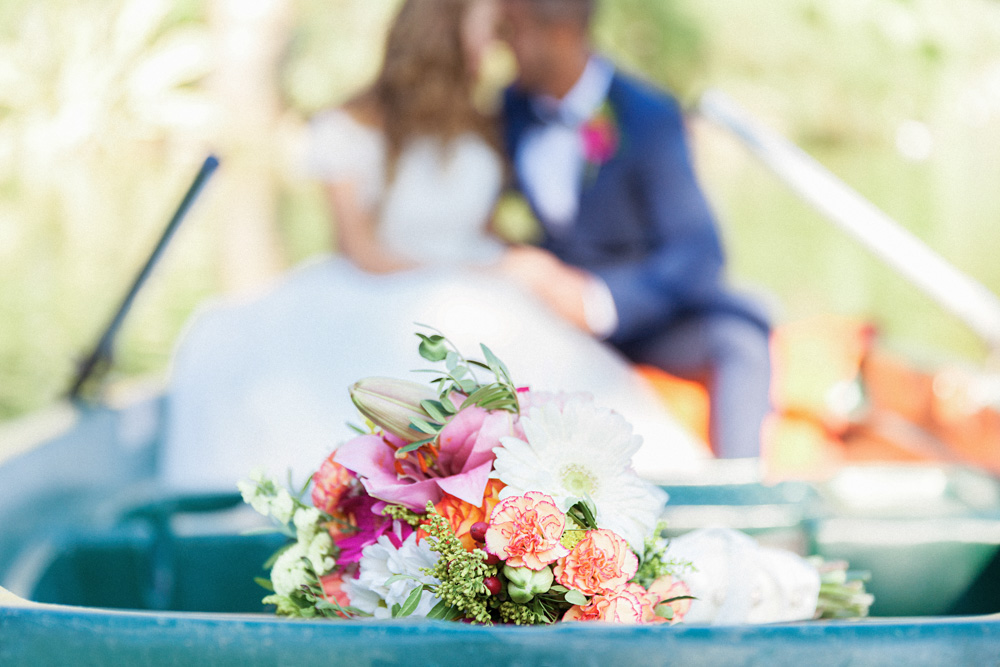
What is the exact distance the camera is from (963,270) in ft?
10.4

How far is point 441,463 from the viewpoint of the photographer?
2.04 feet

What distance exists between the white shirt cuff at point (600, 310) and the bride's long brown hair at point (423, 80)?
0.58m

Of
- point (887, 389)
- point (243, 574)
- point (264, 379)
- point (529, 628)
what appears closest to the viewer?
point (529, 628)

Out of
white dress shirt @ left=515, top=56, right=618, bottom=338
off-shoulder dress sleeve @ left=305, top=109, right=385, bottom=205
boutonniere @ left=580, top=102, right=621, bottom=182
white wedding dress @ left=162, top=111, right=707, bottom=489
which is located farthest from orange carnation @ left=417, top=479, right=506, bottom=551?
boutonniere @ left=580, top=102, right=621, bottom=182

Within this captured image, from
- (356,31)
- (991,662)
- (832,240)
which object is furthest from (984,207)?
(991,662)

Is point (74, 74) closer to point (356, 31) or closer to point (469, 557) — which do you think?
point (356, 31)

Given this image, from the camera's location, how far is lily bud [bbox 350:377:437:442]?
1.99 ft

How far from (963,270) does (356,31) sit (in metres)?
2.59

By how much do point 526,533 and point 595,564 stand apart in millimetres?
55

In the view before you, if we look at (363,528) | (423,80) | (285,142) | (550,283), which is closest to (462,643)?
(363,528)

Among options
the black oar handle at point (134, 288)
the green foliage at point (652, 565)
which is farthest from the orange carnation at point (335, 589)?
the black oar handle at point (134, 288)

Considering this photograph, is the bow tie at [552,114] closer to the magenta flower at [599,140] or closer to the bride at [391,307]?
the magenta flower at [599,140]

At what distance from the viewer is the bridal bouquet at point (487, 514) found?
0.57 meters

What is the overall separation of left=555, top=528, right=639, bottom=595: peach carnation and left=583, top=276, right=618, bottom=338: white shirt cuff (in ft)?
5.34
